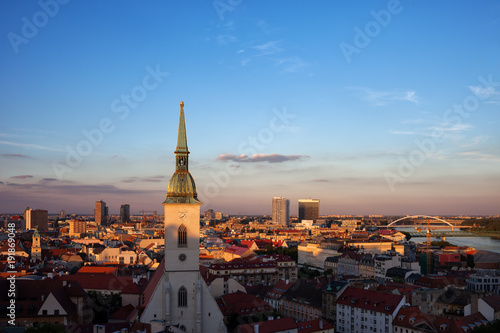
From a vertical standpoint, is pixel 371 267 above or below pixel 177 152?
below

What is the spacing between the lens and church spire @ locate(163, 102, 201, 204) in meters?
35.1

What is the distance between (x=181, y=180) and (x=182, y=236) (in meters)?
4.02

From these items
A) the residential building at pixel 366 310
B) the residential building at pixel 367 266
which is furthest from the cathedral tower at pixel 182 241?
the residential building at pixel 367 266

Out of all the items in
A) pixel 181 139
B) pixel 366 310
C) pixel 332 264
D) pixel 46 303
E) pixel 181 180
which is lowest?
pixel 332 264

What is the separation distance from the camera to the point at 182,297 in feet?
114

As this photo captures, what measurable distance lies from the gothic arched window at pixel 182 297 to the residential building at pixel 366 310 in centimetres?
2025

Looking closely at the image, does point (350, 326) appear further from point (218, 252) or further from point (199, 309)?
point (218, 252)

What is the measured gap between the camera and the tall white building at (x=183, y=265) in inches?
1352

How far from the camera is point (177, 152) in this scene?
35.4m

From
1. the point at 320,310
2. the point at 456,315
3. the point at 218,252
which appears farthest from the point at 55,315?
the point at 218,252

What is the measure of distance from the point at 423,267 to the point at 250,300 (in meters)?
61.9

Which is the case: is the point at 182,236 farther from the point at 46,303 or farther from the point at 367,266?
the point at 367,266

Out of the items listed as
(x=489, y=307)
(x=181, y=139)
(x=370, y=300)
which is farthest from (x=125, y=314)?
(x=489, y=307)

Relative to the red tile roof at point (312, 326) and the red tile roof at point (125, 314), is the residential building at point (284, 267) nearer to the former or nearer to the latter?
the red tile roof at point (312, 326)
